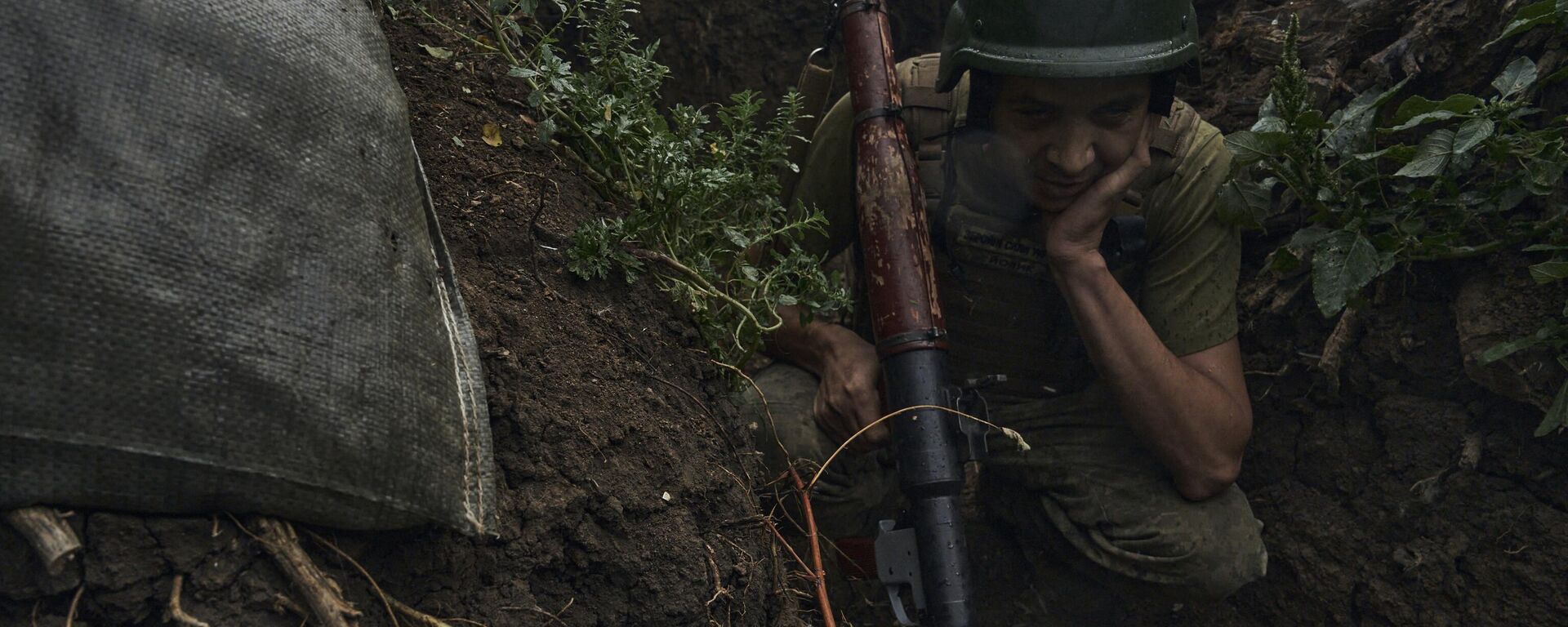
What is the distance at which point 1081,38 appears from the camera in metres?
2.31

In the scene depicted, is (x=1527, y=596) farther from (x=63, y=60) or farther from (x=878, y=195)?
(x=63, y=60)

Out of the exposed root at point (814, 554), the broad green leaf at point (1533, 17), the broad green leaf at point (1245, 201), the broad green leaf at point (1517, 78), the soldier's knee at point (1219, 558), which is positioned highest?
the broad green leaf at point (1533, 17)

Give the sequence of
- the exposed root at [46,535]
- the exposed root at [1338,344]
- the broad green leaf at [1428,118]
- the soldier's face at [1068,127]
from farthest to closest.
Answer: the exposed root at [1338,344] < the soldier's face at [1068,127] < the broad green leaf at [1428,118] < the exposed root at [46,535]

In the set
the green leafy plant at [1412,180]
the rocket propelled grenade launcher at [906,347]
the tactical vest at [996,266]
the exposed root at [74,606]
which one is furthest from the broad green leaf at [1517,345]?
the exposed root at [74,606]

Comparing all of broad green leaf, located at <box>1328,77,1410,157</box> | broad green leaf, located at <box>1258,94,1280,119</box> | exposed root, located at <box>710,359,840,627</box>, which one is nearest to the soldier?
broad green leaf, located at <box>1258,94,1280,119</box>

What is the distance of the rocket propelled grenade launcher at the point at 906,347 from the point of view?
2.23 m

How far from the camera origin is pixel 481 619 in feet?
4.99

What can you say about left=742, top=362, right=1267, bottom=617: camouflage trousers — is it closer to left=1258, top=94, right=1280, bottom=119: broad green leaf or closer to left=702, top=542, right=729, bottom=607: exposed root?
left=702, top=542, right=729, bottom=607: exposed root

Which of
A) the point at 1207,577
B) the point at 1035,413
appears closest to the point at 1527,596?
the point at 1207,577

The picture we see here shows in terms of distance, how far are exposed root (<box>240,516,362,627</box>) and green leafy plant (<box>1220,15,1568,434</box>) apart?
207 cm

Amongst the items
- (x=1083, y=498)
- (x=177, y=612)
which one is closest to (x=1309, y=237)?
(x=1083, y=498)

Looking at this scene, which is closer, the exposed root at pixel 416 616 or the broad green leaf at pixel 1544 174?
the exposed root at pixel 416 616

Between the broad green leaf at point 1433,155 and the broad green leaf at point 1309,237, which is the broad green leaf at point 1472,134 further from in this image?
the broad green leaf at point 1309,237

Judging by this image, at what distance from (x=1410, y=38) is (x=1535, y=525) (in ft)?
3.84
